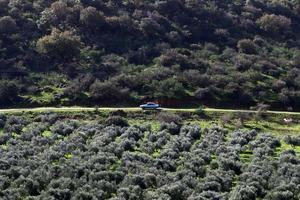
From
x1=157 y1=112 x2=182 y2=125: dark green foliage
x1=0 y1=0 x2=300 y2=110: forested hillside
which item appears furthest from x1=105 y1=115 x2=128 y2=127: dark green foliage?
x1=0 y1=0 x2=300 y2=110: forested hillside

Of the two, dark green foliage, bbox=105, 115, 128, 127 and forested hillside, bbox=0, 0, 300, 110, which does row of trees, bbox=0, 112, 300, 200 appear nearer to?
dark green foliage, bbox=105, 115, 128, 127

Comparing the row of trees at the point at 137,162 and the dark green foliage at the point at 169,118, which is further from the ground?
the dark green foliage at the point at 169,118

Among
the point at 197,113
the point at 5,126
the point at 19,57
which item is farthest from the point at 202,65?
the point at 5,126

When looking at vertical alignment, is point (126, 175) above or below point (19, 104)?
below

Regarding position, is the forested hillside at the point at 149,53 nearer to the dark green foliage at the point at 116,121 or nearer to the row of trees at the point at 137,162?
the dark green foliage at the point at 116,121

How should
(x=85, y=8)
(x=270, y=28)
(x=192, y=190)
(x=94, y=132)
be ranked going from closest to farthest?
(x=192, y=190)
(x=94, y=132)
(x=85, y=8)
(x=270, y=28)

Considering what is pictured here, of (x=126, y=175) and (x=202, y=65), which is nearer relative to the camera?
(x=126, y=175)

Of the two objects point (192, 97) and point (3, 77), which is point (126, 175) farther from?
point (3, 77)

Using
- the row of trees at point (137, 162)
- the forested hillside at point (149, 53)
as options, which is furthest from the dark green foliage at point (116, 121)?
the forested hillside at point (149, 53)
